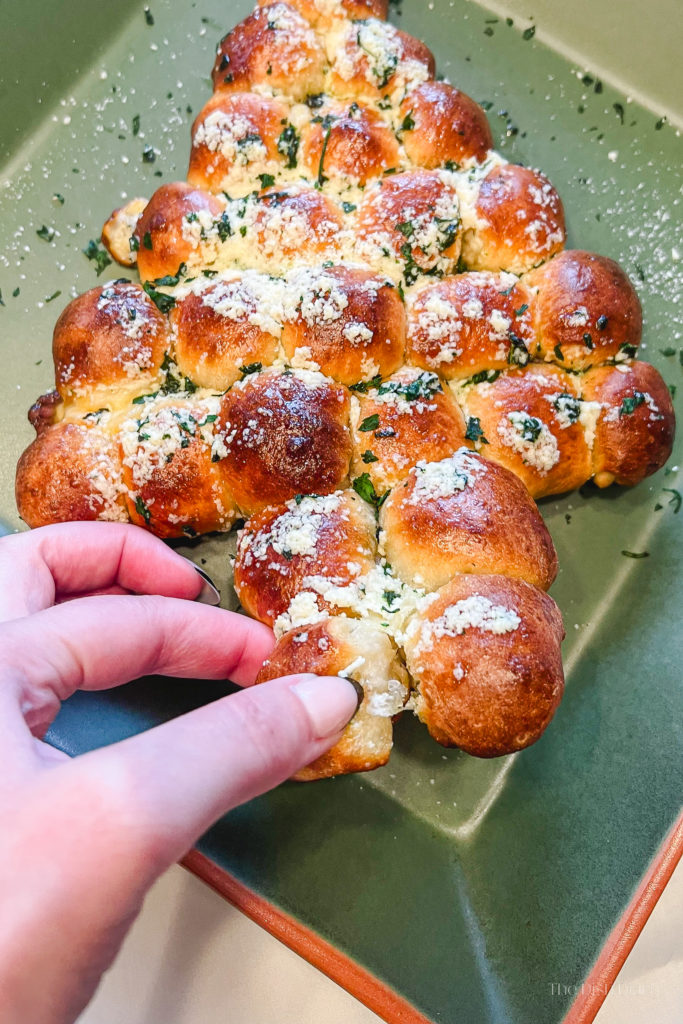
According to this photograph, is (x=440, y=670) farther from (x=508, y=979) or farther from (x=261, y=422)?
(x=508, y=979)

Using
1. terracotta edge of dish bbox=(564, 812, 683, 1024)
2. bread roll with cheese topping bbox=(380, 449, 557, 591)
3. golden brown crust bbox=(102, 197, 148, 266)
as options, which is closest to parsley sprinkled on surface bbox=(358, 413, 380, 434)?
bread roll with cheese topping bbox=(380, 449, 557, 591)

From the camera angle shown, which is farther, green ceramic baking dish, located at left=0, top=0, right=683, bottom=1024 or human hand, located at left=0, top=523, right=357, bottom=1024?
green ceramic baking dish, located at left=0, top=0, right=683, bottom=1024

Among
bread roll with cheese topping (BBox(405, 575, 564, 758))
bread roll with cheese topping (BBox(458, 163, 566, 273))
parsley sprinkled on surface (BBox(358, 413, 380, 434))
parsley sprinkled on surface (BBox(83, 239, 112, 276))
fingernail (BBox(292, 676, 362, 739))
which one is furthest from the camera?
parsley sprinkled on surface (BBox(83, 239, 112, 276))

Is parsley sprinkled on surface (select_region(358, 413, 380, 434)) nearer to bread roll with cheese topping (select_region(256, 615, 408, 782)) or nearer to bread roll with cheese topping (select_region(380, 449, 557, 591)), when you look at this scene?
bread roll with cheese topping (select_region(380, 449, 557, 591))

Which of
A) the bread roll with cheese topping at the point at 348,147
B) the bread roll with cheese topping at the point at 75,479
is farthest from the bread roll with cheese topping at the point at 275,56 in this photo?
the bread roll with cheese topping at the point at 75,479

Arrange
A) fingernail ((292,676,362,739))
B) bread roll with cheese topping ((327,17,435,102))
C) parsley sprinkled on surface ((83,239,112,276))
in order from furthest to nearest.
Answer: parsley sprinkled on surface ((83,239,112,276)), bread roll with cheese topping ((327,17,435,102)), fingernail ((292,676,362,739))

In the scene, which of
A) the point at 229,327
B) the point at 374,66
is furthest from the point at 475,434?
the point at 374,66

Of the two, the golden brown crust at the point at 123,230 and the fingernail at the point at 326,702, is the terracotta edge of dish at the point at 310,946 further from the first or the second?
the golden brown crust at the point at 123,230

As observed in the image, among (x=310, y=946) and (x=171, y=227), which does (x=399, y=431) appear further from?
(x=310, y=946)

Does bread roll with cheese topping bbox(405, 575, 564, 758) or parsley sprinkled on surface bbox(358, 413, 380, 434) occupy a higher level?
parsley sprinkled on surface bbox(358, 413, 380, 434)
